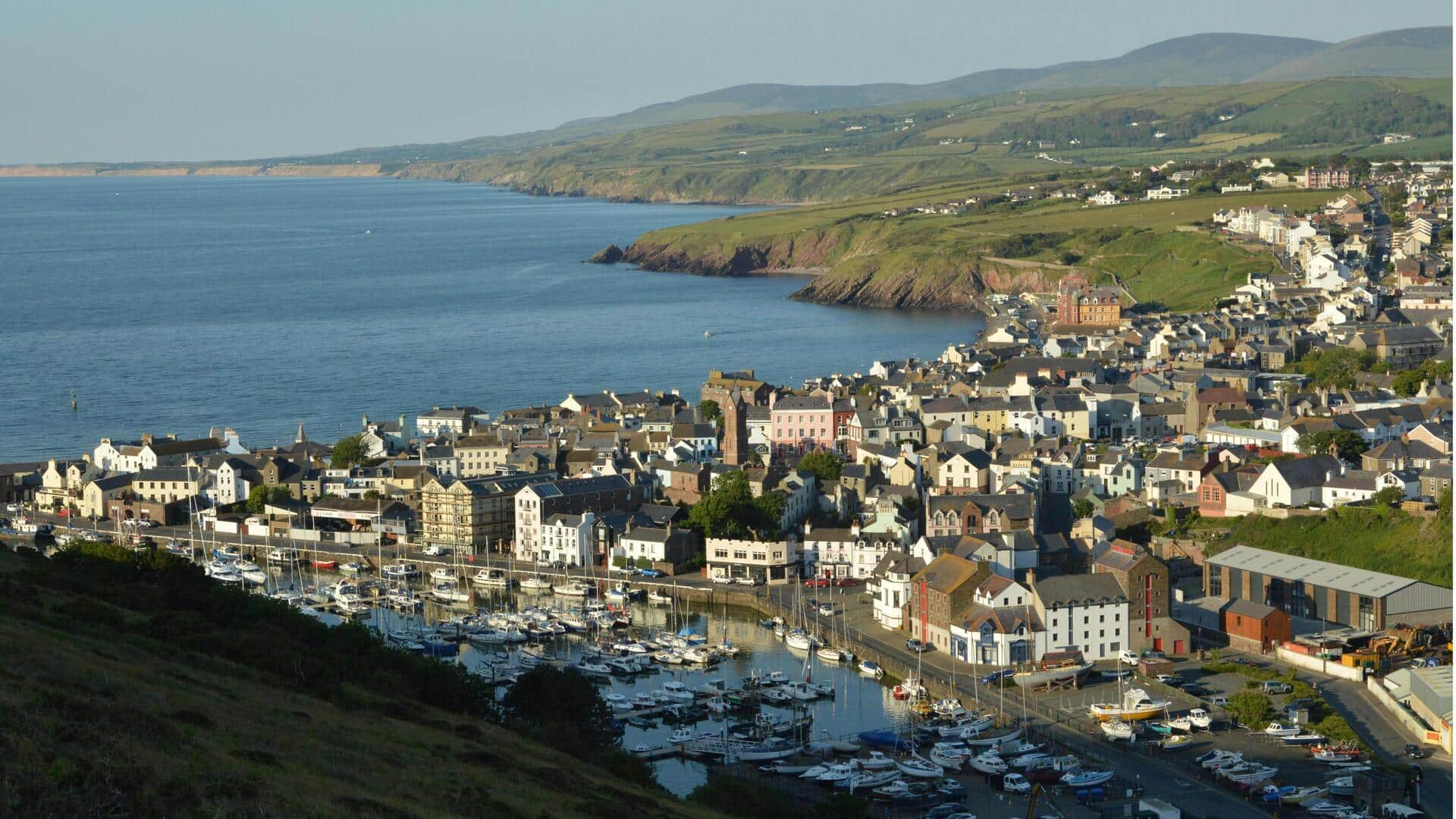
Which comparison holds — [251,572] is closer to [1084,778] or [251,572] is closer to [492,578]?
[492,578]

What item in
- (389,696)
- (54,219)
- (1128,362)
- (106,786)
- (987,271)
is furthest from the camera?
(54,219)

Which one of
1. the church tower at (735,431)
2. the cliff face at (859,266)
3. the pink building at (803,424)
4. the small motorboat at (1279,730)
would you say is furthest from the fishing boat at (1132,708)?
the cliff face at (859,266)

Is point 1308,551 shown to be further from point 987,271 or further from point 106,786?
point 987,271

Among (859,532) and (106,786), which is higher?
(106,786)

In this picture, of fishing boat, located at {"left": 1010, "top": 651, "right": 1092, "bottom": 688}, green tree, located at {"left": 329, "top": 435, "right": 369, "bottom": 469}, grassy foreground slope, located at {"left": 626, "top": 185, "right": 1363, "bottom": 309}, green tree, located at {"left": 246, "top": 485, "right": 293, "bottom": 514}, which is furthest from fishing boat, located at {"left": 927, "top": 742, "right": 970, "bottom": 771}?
grassy foreground slope, located at {"left": 626, "top": 185, "right": 1363, "bottom": 309}

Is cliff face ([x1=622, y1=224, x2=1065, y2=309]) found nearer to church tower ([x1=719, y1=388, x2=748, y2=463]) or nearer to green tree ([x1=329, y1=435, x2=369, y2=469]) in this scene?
church tower ([x1=719, y1=388, x2=748, y2=463])

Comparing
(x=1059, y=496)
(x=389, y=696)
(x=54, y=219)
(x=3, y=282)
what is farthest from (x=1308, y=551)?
(x=54, y=219)

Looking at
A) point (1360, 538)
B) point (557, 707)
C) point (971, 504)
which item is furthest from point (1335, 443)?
point (557, 707)

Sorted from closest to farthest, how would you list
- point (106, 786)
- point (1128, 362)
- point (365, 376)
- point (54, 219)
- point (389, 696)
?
point (106, 786), point (389, 696), point (1128, 362), point (365, 376), point (54, 219)
